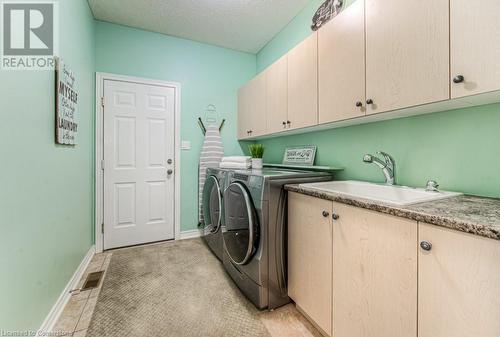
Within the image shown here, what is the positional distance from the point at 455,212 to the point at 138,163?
113 inches

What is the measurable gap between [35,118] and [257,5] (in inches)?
85.1

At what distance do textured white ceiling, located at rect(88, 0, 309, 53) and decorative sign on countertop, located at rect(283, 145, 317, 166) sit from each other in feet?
4.85

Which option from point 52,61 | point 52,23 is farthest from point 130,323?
point 52,23

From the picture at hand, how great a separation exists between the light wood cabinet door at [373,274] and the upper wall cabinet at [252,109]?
5.34 ft

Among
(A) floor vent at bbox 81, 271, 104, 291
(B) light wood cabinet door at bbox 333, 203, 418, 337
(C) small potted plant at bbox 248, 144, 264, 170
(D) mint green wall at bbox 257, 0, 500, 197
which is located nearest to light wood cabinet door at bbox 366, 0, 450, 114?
(D) mint green wall at bbox 257, 0, 500, 197

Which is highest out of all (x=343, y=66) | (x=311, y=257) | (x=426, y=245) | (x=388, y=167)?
(x=343, y=66)

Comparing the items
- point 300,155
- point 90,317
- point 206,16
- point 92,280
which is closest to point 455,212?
point 300,155

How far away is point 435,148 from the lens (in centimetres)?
123

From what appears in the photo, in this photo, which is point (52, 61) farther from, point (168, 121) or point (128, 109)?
point (168, 121)

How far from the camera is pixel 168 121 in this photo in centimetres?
284

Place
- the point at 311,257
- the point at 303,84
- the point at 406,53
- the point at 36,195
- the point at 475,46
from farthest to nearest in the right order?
the point at 303,84, the point at 311,257, the point at 36,195, the point at 406,53, the point at 475,46

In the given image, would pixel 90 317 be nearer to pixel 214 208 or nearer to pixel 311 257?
pixel 214 208

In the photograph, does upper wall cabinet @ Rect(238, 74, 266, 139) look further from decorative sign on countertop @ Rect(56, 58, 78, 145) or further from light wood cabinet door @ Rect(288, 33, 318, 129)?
decorative sign on countertop @ Rect(56, 58, 78, 145)

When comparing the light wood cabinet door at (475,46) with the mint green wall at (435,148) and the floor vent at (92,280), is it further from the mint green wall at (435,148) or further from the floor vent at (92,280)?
the floor vent at (92,280)
